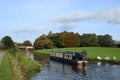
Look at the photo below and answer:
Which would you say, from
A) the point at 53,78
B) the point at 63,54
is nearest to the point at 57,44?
the point at 63,54

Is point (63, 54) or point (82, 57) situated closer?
point (82, 57)

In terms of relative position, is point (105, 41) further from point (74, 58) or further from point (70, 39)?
point (74, 58)

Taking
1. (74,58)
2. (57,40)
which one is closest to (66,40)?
(57,40)

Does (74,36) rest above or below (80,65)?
above

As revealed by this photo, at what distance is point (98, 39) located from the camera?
186 metres

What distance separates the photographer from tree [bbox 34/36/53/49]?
17562 cm

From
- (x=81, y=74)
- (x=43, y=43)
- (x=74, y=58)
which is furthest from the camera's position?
(x=43, y=43)

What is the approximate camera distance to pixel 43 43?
178 m

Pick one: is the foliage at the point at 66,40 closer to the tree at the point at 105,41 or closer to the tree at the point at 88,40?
the tree at the point at 88,40

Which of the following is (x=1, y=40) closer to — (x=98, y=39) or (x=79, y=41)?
(x=79, y=41)

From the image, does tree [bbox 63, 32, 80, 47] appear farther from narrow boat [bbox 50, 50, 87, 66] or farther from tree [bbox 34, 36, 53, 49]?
narrow boat [bbox 50, 50, 87, 66]

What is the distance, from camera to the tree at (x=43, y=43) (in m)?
176

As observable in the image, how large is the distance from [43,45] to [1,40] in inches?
944

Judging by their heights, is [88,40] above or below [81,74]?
above
